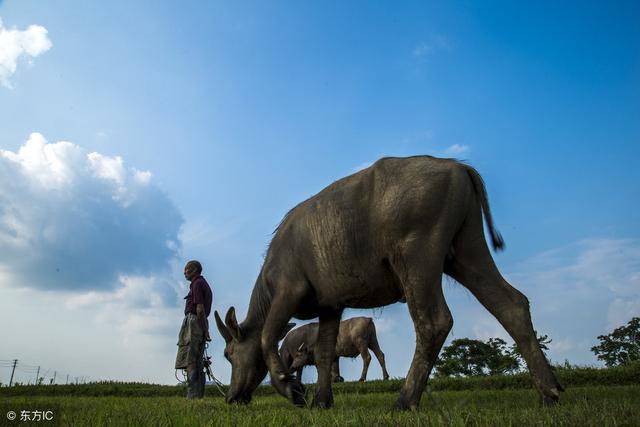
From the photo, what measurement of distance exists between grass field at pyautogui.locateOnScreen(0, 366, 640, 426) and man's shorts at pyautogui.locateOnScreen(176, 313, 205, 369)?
76 cm

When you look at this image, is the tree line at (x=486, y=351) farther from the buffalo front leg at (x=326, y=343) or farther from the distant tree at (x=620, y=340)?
the buffalo front leg at (x=326, y=343)

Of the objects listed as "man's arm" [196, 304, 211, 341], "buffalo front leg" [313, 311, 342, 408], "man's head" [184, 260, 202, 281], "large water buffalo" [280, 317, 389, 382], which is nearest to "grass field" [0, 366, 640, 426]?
"buffalo front leg" [313, 311, 342, 408]

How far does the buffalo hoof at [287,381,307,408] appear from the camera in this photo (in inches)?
230

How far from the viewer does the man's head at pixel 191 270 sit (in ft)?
31.5

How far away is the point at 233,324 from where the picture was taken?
6.65 meters

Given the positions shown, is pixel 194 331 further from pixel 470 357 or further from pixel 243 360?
pixel 470 357

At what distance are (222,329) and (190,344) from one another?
8.69ft

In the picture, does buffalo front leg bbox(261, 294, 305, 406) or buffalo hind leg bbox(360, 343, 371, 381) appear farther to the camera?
buffalo hind leg bbox(360, 343, 371, 381)

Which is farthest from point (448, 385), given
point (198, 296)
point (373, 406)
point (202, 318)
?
point (373, 406)

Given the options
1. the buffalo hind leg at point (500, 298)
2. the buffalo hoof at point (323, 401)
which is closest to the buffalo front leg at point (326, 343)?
the buffalo hoof at point (323, 401)

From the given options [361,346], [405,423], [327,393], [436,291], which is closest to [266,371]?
[327,393]

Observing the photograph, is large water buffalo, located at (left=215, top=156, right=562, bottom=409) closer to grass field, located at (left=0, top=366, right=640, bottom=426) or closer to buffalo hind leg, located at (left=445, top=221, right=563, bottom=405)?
buffalo hind leg, located at (left=445, top=221, right=563, bottom=405)

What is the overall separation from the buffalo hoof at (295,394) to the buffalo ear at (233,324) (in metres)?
1.17

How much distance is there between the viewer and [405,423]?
288cm
